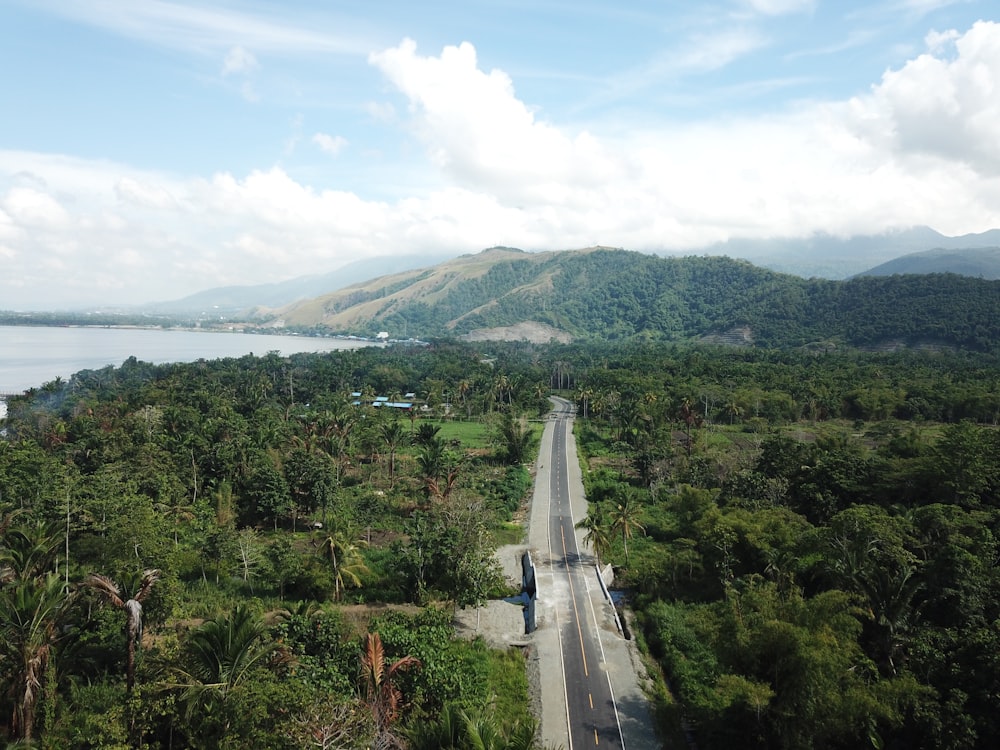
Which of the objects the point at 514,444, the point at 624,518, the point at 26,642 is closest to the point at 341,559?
the point at 26,642

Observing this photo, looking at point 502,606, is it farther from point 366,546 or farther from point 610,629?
point 366,546

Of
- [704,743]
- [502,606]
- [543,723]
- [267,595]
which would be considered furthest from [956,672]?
[267,595]

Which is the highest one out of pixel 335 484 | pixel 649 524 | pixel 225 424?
pixel 225 424

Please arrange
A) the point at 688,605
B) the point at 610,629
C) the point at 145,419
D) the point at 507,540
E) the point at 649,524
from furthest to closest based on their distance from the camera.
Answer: the point at 145,419 → the point at 649,524 → the point at 507,540 → the point at 688,605 → the point at 610,629

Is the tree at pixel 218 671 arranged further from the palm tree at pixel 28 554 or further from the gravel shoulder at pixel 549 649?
the gravel shoulder at pixel 549 649

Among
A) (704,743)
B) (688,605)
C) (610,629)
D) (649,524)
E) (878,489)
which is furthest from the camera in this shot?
(649,524)

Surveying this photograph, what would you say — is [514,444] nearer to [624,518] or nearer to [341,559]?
[624,518]
